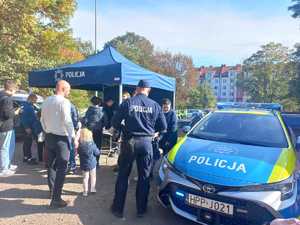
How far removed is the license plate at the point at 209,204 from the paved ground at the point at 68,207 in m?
0.67

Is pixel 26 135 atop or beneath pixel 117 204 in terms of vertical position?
atop

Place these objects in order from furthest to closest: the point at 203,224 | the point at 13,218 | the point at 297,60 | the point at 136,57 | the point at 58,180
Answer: the point at 136,57, the point at 297,60, the point at 58,180, the point at 13,218, the point at 203,224

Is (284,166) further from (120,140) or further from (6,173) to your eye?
(6,173)

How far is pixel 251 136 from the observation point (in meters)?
4.77

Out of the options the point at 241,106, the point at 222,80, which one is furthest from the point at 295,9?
the point at 222,80

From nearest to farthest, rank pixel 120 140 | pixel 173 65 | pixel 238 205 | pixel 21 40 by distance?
pixel 238 205, pixel 120 140, pixel 21 40, pixel 173 65

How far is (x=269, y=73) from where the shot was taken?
49156 mm

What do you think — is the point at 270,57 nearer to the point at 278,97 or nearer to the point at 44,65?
the point at 278,97

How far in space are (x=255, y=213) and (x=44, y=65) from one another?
14.5 metres

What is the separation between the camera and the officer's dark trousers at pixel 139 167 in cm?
443

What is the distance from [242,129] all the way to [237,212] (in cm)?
169

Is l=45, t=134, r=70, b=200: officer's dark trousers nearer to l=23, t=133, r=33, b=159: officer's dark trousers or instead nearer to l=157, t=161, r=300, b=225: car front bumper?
l=157, t=161, r=300, b=225: car front bumper

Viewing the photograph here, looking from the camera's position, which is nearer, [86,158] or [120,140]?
[120,140]

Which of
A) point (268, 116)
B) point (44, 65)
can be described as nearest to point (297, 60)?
point (44, 65)
